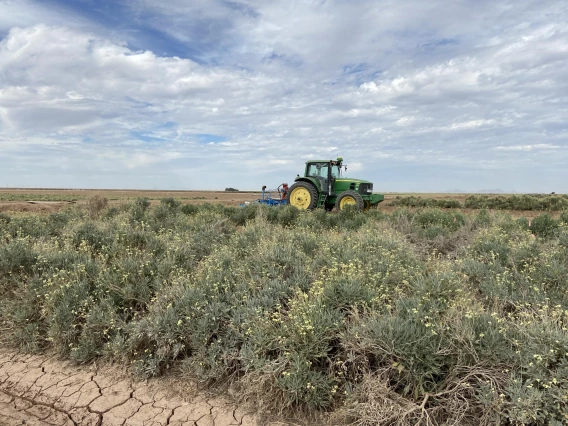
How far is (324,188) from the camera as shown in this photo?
749 inches

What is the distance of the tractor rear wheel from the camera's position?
18328 mm

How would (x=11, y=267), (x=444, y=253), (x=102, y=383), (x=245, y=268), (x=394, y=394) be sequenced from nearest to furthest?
(x=394, y=394) < (x=102, y=383) < (x=245, y=268) < (x=11, y=267) < (x=444, y=253)

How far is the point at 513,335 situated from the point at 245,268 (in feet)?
11.4

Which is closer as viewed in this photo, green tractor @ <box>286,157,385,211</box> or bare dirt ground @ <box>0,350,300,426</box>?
bare dirt ground @ <box>0,350,300,426</box>

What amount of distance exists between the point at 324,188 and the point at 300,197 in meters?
1.34

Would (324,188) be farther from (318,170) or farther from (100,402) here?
(100,402)

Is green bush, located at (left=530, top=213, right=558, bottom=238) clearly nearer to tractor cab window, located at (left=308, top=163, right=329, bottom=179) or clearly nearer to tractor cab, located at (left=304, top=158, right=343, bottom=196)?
tractor cab, located at (left=304, top=158, right=343, bottom=196)

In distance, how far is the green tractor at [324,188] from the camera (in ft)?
60.8

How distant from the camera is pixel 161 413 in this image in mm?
3947

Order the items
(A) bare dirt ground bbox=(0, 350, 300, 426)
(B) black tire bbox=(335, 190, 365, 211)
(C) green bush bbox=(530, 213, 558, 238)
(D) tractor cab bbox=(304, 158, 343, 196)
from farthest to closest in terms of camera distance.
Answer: (D) tractor cab bbox=(304, 158, 343, 196)
(B) black tire bbox=(335, 190, 365, 211)
(C) green bush bbox=(530, 213, 558, 238)
(A) bare dirt ground bbox=(0, 350, 300, 426)

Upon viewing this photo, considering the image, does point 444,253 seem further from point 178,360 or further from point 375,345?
point 178,360

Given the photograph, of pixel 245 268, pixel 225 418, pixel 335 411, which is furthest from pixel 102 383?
pixel 335 411

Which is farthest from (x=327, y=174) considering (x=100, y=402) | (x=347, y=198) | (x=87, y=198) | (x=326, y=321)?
(x=87, y=198)

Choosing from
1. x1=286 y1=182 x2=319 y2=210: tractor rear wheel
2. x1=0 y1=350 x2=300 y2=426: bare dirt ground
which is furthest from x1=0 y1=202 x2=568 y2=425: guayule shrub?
x1=286 y1=182 x2=319 y2=210: tractor rear wheel
